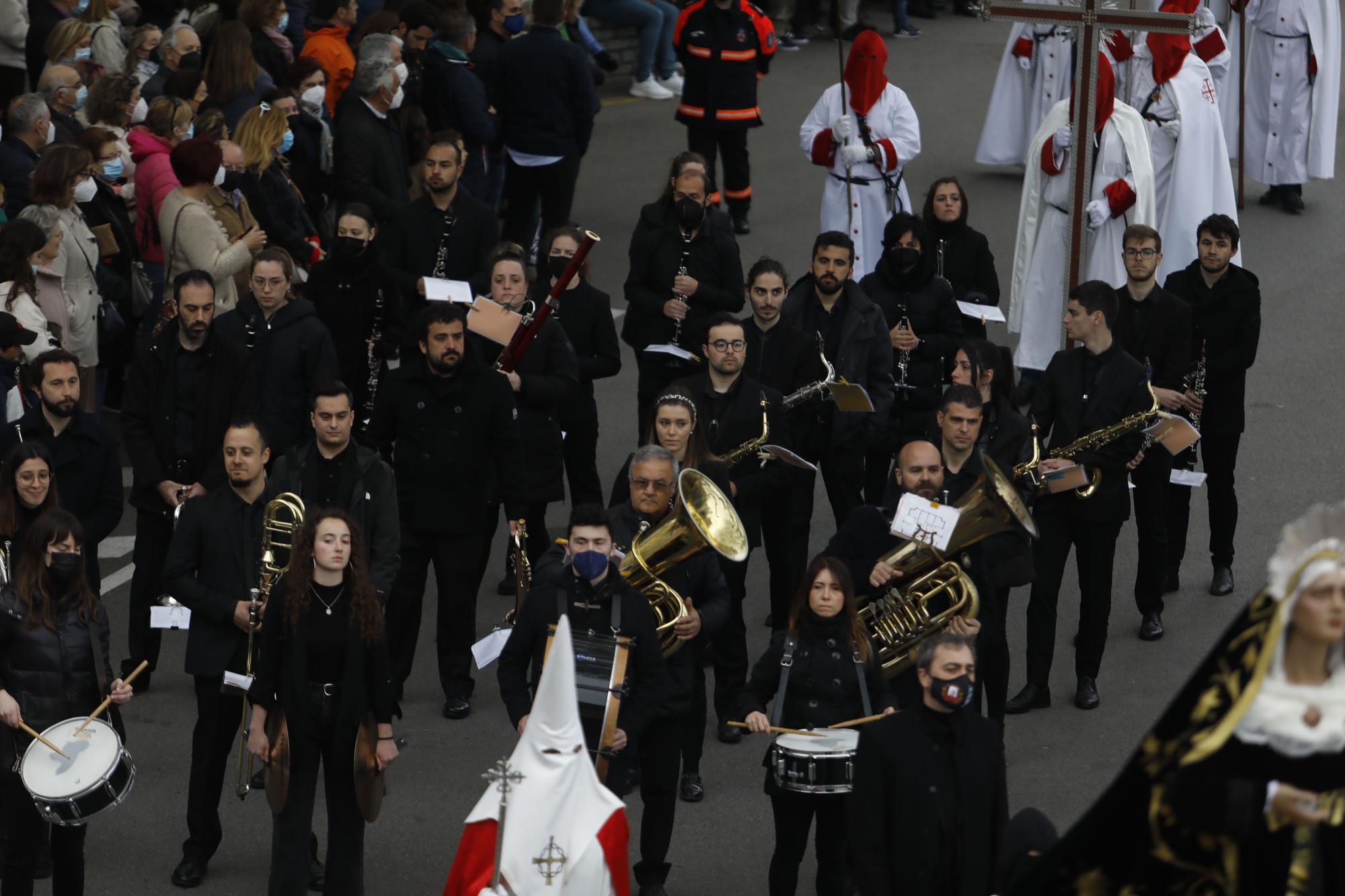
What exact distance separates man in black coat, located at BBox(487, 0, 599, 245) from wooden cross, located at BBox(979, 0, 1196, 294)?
13.3ft

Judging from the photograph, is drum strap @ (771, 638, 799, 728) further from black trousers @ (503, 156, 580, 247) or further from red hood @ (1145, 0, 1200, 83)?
black trousers @ (503, 156, 580, 247)

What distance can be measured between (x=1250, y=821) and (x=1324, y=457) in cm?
925

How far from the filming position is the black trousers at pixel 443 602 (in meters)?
9.73

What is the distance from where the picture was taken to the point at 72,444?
9.23 m

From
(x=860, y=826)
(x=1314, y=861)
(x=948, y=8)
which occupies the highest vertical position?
(x=1314, y=861)

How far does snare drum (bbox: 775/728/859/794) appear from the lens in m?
7.45

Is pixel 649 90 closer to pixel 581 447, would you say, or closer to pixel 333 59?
pixel 333 59

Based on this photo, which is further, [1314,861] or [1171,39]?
[1171,39]

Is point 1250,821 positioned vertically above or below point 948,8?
above

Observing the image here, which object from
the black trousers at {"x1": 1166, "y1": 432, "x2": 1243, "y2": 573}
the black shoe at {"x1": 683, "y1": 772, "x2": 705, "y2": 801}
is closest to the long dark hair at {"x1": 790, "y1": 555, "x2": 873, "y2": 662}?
the black shoe at {"x1": 683, "y1": 772, "x2": 705, "y2": 801}

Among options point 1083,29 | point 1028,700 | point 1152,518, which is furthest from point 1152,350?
point 1028,700

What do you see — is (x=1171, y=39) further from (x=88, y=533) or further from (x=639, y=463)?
(x=88, y=533)

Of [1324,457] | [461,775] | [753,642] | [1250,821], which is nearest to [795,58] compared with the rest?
[1324,457]

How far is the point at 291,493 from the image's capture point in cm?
875
